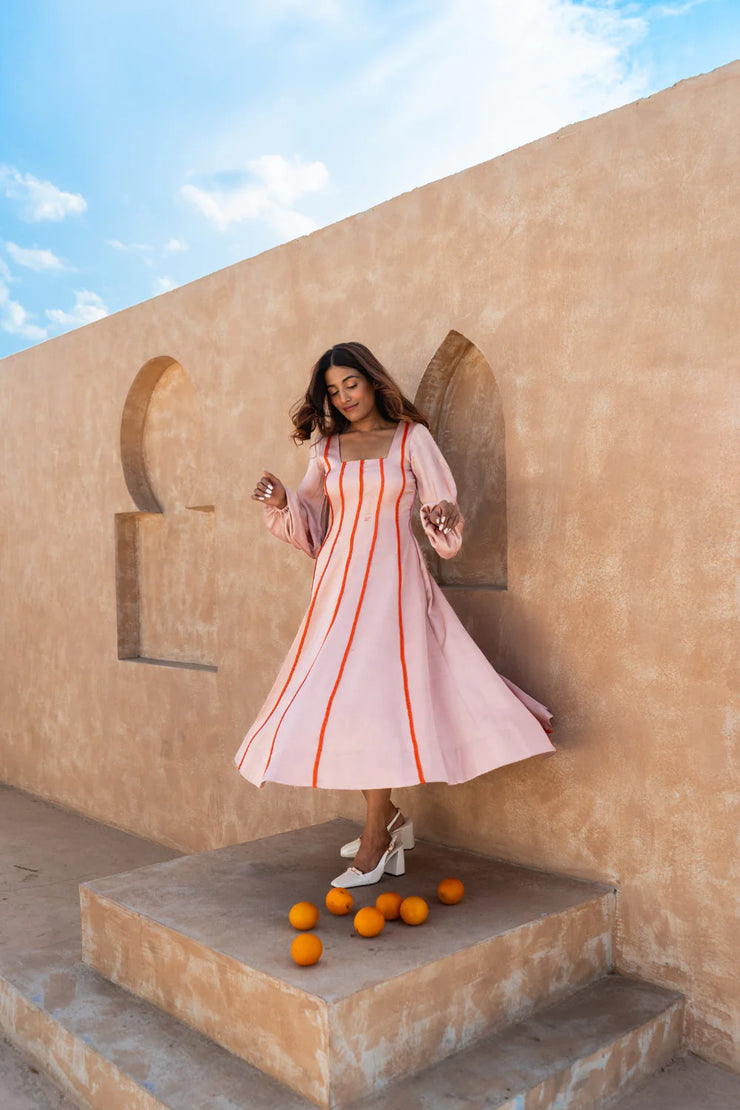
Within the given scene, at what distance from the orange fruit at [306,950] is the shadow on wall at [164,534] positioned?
2.65 m

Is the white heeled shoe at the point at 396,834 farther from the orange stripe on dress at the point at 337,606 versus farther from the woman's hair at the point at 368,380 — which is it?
the woman's hair at the point at 368,380

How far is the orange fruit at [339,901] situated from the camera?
2.77 metres

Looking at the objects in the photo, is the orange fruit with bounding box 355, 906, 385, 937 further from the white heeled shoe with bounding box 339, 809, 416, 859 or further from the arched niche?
the arched niche

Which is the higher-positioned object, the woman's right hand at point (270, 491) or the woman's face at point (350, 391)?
the woman's face at point (350, 391)

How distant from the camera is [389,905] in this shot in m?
2.73

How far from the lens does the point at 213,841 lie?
4.73 metres

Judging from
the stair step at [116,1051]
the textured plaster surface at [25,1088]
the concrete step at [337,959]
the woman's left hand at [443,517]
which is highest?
the woman's left hand at [443,517]

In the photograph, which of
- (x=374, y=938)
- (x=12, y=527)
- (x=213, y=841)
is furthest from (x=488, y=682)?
(x=12, y=527)

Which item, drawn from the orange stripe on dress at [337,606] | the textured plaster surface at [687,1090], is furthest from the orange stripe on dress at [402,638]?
the textured plaster surface at [687,1090]

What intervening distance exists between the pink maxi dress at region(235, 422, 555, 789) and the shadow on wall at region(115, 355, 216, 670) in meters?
1.93

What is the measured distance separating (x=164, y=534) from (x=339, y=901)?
3.04 meters

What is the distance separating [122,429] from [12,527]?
1583mm

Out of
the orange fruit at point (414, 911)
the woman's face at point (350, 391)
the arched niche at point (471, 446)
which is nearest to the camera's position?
the orange fruit at point (414, 911)

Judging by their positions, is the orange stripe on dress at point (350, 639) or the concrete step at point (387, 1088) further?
the orange stripe on dress at point (350, 639)
